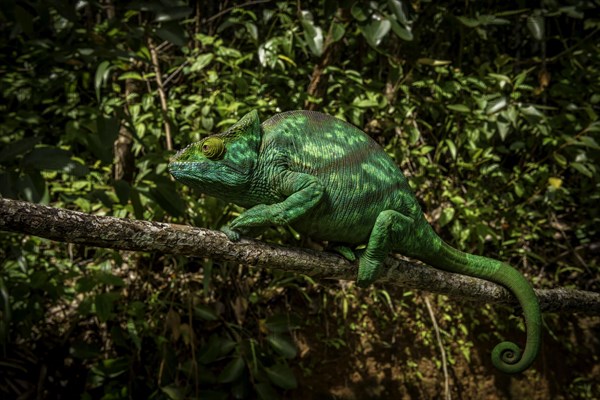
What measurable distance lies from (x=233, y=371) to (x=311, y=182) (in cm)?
129

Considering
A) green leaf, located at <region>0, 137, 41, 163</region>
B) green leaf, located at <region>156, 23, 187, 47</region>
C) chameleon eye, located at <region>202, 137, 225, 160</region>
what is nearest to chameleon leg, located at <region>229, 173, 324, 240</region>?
chameleon eye, located at <region>202, 137, 225, 160</region>

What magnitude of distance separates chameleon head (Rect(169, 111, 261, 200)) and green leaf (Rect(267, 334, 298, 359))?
3.94 ft

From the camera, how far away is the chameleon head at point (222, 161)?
48.6 inches

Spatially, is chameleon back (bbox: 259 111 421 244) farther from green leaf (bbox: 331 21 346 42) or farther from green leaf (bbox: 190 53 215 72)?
green leaf (bbox: 190 53 215 72)

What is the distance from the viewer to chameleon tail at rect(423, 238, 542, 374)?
62.2 inches

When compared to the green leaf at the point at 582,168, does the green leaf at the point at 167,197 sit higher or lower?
lower

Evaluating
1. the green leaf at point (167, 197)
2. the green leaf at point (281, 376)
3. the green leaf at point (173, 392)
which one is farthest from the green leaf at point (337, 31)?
the green leaf at point (173, 392)

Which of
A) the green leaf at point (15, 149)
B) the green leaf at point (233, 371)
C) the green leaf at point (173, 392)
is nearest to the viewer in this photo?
the green leaf at point (15, 149)

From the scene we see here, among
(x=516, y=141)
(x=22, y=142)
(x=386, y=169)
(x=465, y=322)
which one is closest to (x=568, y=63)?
(x=516, y=141)

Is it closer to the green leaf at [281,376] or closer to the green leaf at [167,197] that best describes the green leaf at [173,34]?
the green leaf at [167,197]

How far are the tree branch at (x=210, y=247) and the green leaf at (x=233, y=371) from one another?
40.3 inches

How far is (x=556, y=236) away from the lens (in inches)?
123

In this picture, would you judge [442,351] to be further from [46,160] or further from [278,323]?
[46,160]

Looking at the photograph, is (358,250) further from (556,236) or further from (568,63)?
(568,63)
